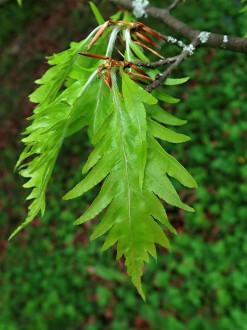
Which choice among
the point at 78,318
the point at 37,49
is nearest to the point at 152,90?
the point at 78,318

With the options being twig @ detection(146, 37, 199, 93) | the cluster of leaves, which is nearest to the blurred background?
twig @ detection(146, 37, 199, 93)

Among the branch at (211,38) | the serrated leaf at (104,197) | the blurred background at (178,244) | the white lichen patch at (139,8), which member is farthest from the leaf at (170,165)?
the blurred background at (178,244)

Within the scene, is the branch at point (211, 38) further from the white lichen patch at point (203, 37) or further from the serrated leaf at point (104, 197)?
the serrated leaf at point (104, 197)

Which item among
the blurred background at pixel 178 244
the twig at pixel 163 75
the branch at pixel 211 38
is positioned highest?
the twig at pixel 163 75

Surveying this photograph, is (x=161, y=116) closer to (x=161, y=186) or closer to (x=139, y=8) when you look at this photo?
(x=161, y=186)

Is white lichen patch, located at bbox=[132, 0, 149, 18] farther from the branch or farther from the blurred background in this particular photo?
the blurred background
